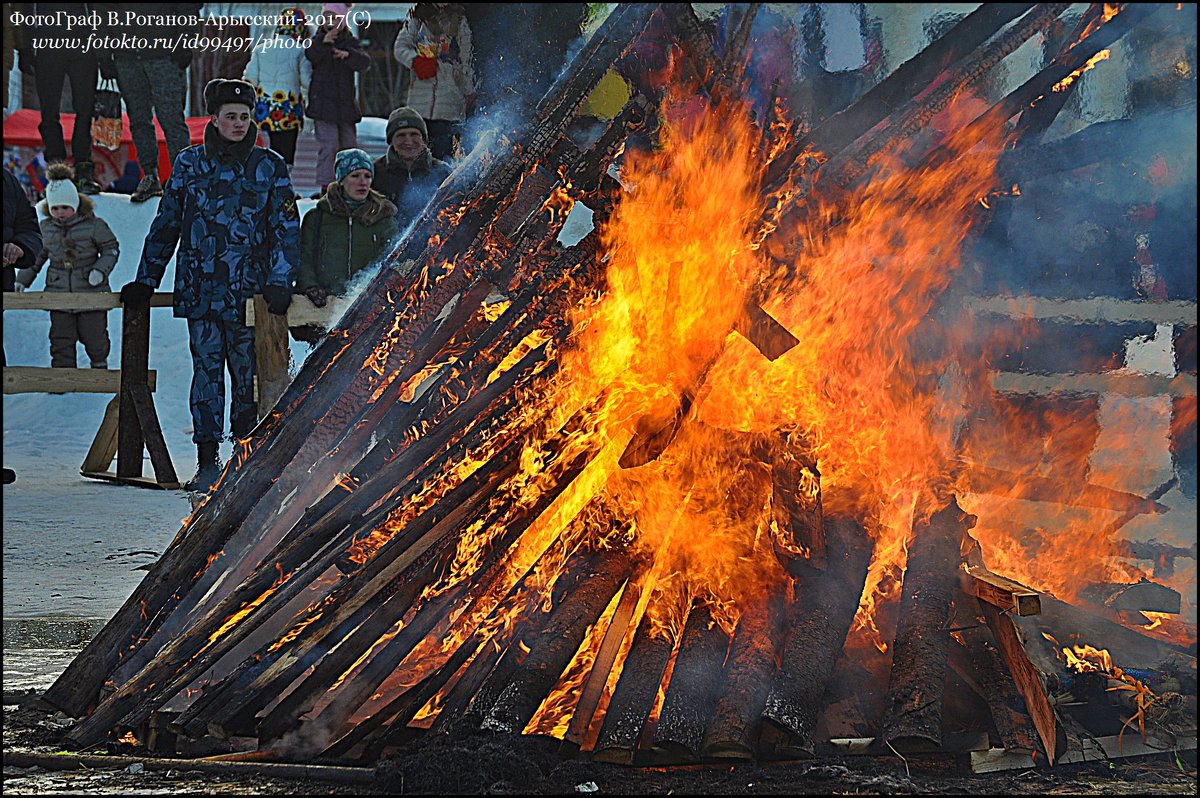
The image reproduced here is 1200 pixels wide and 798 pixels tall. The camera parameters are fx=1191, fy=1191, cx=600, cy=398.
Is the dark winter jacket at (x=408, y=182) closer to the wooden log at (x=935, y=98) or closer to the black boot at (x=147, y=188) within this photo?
the wooden log at (x=935, y=98)

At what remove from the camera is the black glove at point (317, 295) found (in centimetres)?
766

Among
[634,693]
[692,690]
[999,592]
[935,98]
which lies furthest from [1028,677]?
[935,98]

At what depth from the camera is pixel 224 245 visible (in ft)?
23.9

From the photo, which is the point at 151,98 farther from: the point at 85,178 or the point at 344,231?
the point at 344,231

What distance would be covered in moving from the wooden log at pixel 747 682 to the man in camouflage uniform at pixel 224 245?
446cm

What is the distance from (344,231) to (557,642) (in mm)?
4662

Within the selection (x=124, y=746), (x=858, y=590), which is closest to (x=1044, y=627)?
(x=858, y=590)

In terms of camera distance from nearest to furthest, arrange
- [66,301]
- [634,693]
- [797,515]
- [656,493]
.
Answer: [634,693]
[797,515]
[656,493]
[66,301]

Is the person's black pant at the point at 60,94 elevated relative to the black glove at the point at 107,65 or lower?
lower

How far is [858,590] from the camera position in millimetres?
3688

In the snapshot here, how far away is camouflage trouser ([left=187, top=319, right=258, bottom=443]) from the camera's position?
741cm

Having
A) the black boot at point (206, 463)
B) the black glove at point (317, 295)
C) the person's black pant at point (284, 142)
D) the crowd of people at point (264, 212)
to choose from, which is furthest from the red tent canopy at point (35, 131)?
the black boot at point (206, 463)

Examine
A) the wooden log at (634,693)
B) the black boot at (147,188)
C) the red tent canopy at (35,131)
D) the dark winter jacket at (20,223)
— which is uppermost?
the red tent canopy at (35,131)

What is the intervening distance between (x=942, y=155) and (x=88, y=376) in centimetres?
701
